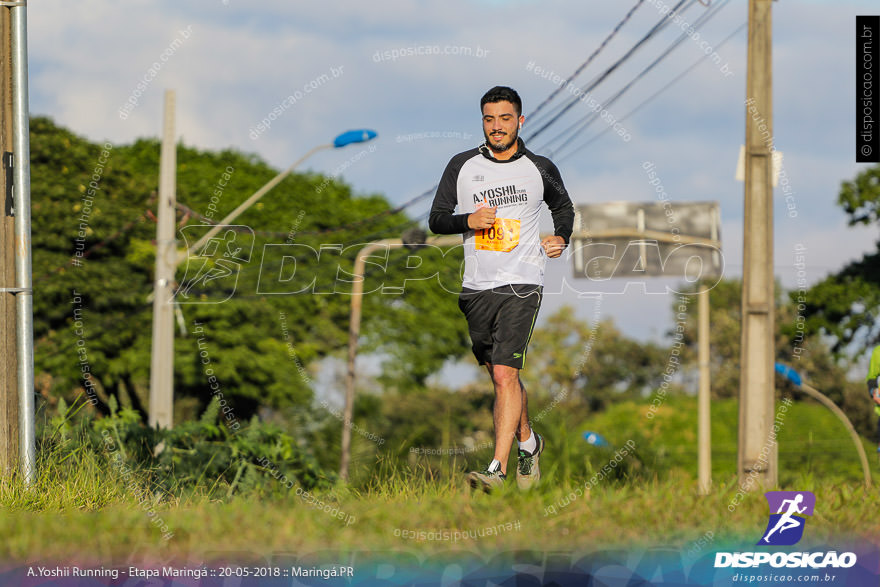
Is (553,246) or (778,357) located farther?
(778,357)

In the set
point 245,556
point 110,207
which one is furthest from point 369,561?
point 110,207

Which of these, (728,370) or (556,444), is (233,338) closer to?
(556,444)

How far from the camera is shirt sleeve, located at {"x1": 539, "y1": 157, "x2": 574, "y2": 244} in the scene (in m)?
6.14

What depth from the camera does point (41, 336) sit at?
2784 cm

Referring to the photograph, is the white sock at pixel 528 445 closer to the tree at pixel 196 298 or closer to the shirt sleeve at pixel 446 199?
the shirt sleeve at pixel 446 199

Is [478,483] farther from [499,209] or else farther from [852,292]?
[852,292]

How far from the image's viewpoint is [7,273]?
8164 millimetres

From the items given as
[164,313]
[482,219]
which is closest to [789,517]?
[482,219]

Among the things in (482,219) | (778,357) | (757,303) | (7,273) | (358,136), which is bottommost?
(778,357)

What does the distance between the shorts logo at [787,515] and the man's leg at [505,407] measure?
1.52 meters

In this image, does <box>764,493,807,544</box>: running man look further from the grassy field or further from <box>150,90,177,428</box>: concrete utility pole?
<box>150,90,177,428</box>: concrete utility pole

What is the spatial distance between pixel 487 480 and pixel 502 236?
55.8 inches

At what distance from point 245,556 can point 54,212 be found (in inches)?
950

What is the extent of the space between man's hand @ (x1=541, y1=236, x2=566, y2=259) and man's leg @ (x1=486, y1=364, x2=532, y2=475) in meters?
0.74
